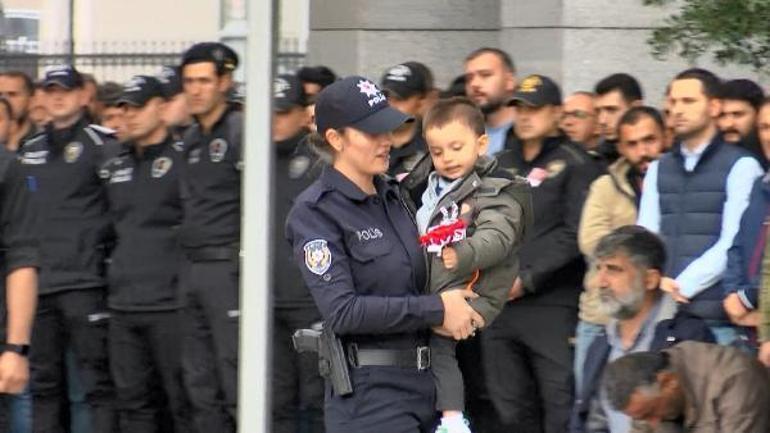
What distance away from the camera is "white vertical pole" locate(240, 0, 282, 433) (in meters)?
6.15

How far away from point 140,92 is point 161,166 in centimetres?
47

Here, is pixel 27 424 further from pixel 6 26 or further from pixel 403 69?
pixel 6 26

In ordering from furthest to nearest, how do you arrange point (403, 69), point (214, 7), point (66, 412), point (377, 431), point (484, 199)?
point (214, 7) → point (66, 412) → point (403, 69) → point (484, 199) → point (377, 431)

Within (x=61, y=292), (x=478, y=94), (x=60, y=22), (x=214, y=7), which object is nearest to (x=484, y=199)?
(x=478, y=94)

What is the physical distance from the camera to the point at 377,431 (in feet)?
19.5

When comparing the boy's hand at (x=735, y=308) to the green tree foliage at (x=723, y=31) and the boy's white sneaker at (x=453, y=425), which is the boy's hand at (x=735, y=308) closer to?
the green tree foliage at (x=723, y=31)

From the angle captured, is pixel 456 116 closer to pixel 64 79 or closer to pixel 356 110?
pixel 356 110

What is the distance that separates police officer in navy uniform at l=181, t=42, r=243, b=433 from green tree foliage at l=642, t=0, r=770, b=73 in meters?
2.07

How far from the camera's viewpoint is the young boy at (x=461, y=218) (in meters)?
6.03

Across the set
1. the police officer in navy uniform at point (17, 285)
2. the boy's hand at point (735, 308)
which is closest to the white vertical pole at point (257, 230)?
the police officer in navy uniform at point (17, 285)

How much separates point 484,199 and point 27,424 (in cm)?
408

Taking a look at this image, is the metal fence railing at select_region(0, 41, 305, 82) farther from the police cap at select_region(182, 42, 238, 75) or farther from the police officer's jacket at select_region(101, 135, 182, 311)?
the police officer's jacket at select_region(101, 135, 182, 311)

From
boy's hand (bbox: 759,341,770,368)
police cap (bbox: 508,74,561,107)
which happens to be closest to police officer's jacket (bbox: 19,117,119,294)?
police cap (bbox: 508,74,561,107)

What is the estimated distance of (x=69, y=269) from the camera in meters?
9.32
